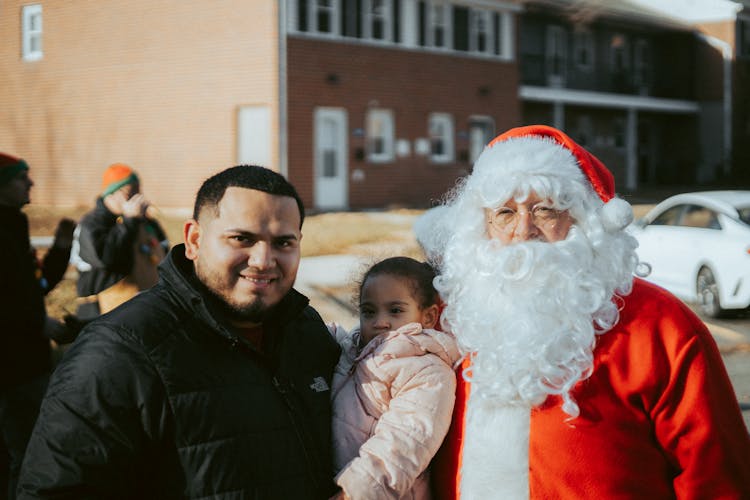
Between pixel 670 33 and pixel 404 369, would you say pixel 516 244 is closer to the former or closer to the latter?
pixel 404 369

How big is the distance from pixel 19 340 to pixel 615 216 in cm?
321

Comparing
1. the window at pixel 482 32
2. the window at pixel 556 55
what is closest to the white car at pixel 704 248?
the window at pixel 482 32

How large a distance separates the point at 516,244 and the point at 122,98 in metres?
24.2

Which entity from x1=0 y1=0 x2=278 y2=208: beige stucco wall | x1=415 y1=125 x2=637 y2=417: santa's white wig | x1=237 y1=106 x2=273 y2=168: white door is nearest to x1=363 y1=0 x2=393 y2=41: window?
x1=0 y1=0 x2=278 y2=208: beige stucco wall

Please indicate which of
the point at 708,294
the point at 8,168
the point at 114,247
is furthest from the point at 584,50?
the point at 8,168

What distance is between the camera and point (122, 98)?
25.1 metres

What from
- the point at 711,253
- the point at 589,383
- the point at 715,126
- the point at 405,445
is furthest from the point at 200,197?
the point at 715,126

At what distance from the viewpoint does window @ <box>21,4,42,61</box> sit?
27.2m

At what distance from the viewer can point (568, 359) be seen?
2457 millimetres

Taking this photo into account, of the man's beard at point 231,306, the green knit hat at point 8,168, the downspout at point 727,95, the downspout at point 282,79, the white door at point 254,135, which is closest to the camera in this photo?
the man's beard at point 231,306

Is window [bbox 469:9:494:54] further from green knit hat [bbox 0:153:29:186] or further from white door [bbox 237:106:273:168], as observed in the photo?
green knit hat [bbox 0:153:29:186]

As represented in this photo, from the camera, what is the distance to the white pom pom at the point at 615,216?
2609 millimetres

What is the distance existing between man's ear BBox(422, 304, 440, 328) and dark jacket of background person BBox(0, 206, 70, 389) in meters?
2.41

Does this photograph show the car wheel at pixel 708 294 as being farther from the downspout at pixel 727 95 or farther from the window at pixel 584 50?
the downspout at pixel 727 95
